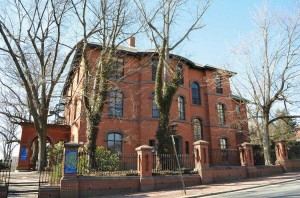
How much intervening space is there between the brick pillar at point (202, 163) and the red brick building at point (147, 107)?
4.28m

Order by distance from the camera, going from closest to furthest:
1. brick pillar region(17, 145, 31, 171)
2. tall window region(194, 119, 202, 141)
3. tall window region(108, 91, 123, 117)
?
tall window region(108, 91, 123, 117) → brick pillar region(17, 145, 31, 171) → tall window region(194, 119, 202, 141)

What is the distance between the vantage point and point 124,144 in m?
20.8

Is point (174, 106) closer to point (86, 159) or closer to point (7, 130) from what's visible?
point (86, 159)

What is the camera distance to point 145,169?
13.3 metres

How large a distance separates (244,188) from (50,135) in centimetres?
1909

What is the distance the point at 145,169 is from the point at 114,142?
7832mm

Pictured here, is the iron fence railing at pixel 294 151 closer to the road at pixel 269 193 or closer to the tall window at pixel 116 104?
the road at pixel 269 193

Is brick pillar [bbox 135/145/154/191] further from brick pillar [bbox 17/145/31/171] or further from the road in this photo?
brick pillar [bbox 17/145/31/171]

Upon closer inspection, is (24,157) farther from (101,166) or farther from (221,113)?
(221,113)

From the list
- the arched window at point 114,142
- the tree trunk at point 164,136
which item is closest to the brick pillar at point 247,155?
the tree trunk at point 164,136

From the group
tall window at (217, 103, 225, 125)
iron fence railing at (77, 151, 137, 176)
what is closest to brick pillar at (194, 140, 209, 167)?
iron fence railing at (77, 151, 137, 176)

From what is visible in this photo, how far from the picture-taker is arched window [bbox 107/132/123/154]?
20.5 metres

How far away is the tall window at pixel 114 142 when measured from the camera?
67.2 ft

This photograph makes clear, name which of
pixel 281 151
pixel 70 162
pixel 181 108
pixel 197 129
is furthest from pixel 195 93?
pixel 70 162
